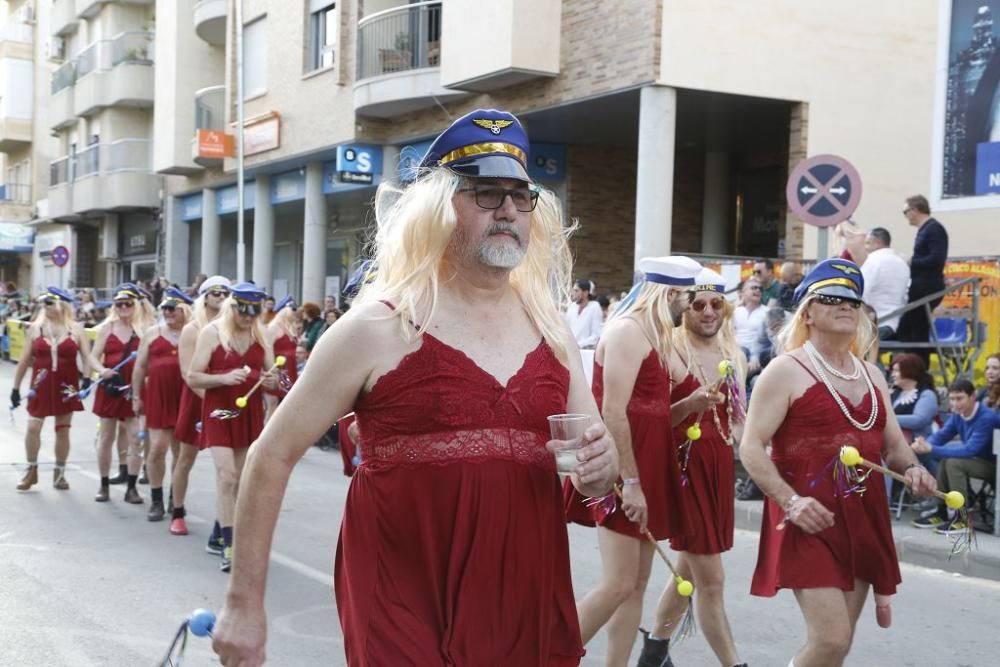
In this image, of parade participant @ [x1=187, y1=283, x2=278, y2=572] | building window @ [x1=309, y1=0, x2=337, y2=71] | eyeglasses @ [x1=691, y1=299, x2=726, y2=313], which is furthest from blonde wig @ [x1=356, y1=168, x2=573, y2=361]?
building window @ [x1=309, y1=0, x2=337, y2=71]

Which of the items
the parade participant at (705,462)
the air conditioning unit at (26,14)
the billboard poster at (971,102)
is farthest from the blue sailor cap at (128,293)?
the air conditioning unit at (26,14)

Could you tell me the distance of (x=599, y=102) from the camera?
17.6m

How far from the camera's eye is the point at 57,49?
1754 inches

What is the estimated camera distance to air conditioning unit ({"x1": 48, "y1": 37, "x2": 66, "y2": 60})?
44.5 m

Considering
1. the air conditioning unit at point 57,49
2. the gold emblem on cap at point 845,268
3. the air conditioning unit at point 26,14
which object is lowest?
the gold emblem on cap at point 845,268

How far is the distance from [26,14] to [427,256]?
182ft

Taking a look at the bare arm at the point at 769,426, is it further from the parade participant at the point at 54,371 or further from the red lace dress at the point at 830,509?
the parade participant at the point at 54,371

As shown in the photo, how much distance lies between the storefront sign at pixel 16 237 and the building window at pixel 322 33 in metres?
29.7

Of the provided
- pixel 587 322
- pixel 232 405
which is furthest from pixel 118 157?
pixel 232 405

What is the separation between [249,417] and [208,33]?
2651cm

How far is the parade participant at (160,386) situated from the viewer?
9531 millimetres

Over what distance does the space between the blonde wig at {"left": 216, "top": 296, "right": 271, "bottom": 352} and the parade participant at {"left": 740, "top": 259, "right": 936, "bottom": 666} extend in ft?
15.6

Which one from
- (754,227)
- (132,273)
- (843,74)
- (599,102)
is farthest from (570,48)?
(132,273)

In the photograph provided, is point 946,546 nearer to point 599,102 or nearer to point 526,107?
point 599,102
